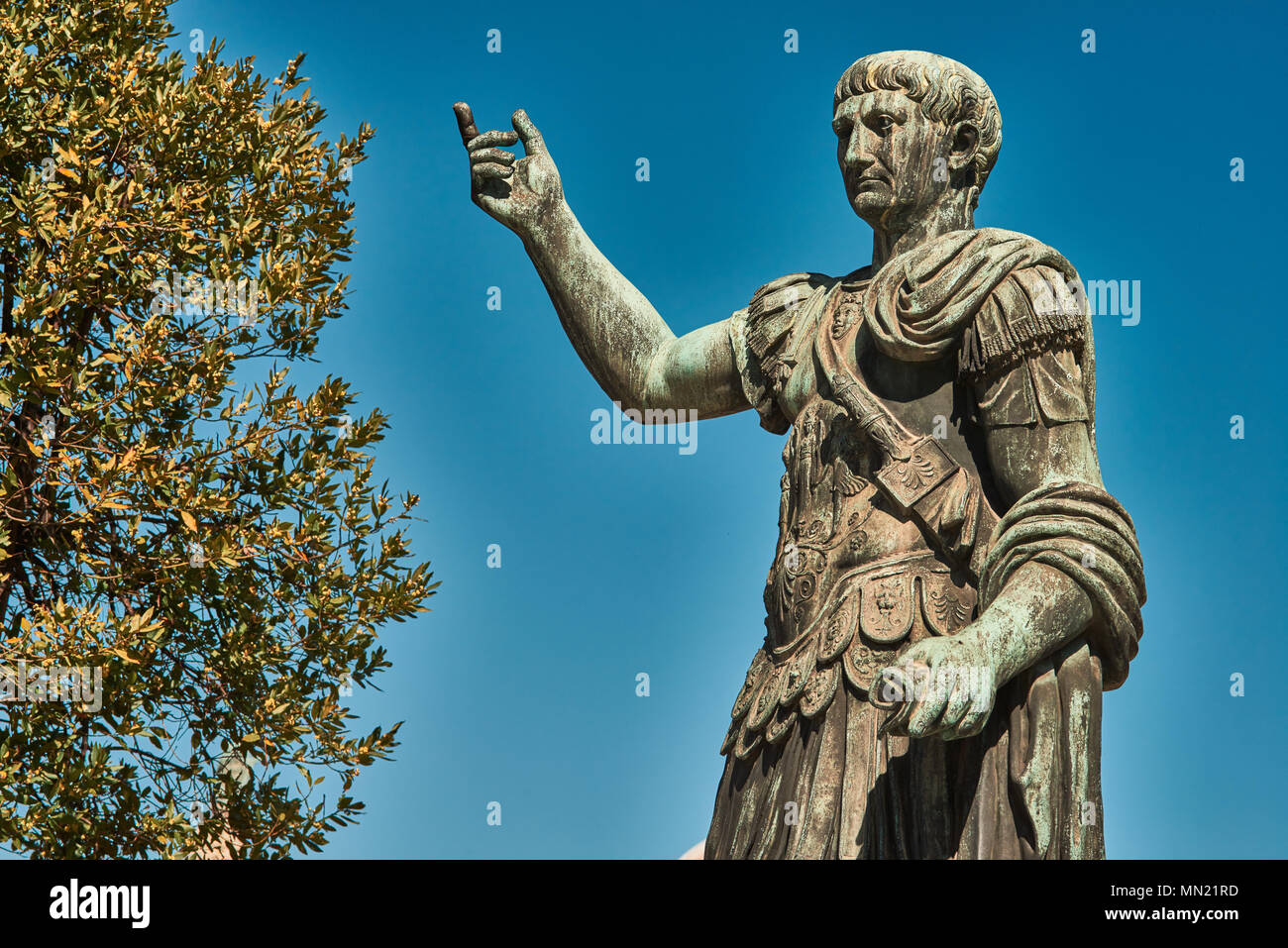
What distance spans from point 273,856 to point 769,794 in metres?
4.43

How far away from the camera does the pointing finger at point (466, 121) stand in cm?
692

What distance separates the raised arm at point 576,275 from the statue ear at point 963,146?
1039 millimetres

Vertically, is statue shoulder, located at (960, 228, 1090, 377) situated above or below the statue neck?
below

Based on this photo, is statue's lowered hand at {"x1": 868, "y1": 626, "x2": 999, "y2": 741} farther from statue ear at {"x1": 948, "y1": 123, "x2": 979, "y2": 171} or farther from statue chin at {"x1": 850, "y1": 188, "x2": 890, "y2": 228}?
statue ear at {"x1": 948, "y1": 123, "x2": 979, "y2": 171}

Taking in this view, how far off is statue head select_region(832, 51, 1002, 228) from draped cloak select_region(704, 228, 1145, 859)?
0.22m

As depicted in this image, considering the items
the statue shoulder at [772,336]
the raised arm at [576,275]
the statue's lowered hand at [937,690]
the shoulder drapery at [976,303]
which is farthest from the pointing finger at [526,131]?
the statue's lowered hand at [937,690]

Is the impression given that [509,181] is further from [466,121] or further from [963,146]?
[963,146]

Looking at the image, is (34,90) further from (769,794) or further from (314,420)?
(769,794)

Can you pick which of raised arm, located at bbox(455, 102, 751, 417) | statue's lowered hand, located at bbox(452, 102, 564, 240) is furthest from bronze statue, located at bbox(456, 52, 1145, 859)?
statue's lowered hand, located at bbox(452, 102, 564, 240)

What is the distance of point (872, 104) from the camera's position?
629 centimetres

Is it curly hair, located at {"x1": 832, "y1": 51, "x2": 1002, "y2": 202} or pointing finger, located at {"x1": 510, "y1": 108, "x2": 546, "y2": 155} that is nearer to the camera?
curly hair, located at {"x1": 832, "y1": 51, "x2": 1002, "y2": 202}

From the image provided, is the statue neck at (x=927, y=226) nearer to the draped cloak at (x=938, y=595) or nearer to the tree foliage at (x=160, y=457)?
the draped cloak at (x=938, y=595)

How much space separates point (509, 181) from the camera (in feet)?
22.6

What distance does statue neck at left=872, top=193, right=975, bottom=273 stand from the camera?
20.9 ft
